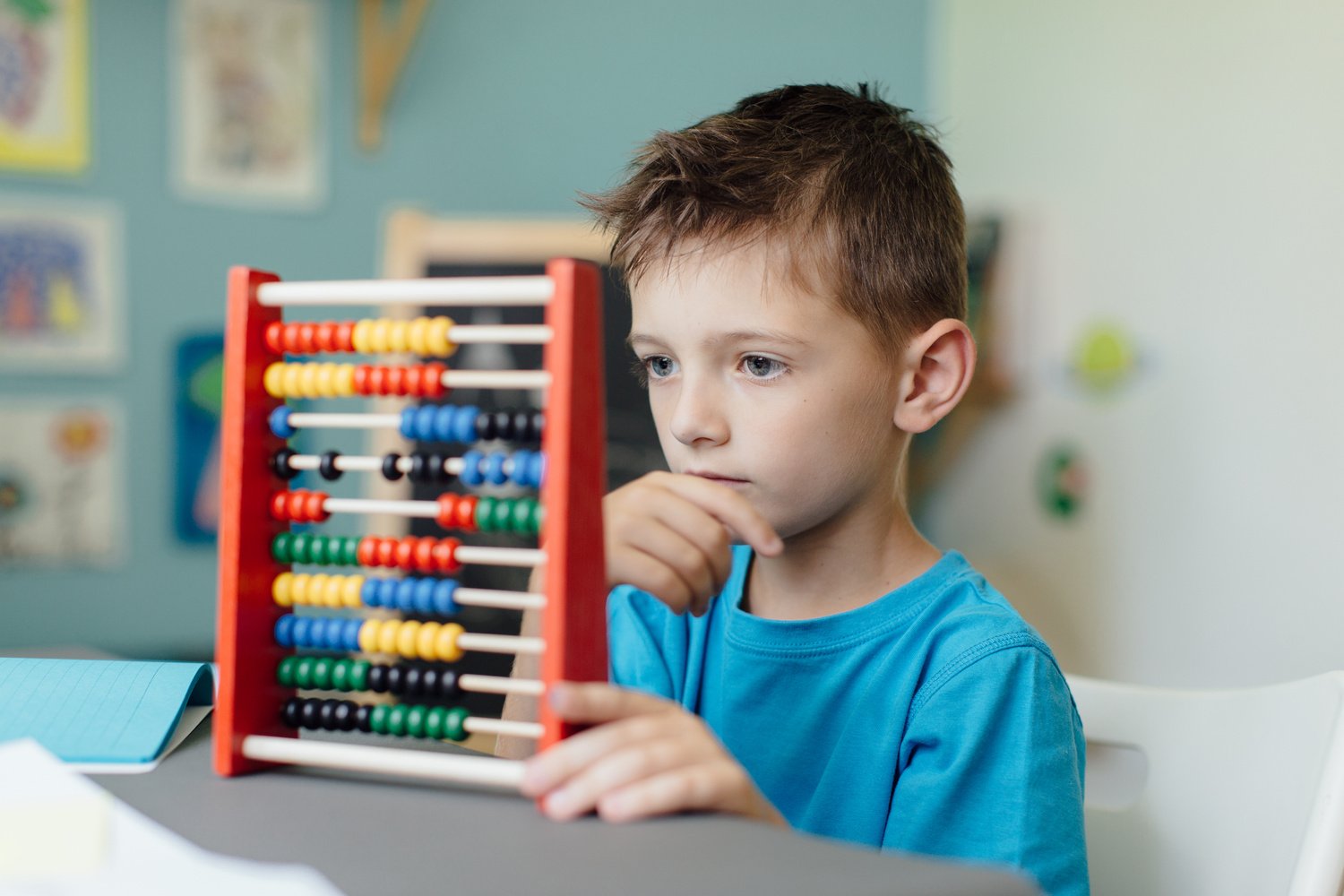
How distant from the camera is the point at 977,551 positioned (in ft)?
Answer: 8.49

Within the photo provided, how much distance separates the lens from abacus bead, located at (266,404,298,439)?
0.67 meters

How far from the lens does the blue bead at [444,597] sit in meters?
0.67

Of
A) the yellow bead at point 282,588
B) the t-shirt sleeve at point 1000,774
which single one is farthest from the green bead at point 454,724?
the t-shirt sleeve at point 1000,774

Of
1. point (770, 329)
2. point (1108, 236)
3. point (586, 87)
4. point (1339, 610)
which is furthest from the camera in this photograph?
point (586, 87)

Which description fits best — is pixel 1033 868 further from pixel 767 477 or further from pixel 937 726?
pixel 767 477

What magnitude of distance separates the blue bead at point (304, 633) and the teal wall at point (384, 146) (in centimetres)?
175

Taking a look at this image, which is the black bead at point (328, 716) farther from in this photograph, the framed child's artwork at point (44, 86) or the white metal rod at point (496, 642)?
the framed child's artwork at point (44, 86)

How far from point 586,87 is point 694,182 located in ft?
5.25

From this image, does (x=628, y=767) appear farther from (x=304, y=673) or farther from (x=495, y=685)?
(x=304, y=673)

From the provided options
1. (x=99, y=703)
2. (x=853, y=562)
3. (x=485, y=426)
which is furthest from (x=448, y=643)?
(x=853, y=562)

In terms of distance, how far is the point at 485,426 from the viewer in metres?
0.65

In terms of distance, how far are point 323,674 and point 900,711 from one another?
460mm

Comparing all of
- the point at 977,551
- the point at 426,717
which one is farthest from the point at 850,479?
the point at 977,551

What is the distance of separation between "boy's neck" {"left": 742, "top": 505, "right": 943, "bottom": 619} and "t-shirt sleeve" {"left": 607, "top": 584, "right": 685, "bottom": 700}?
0.47 ft
